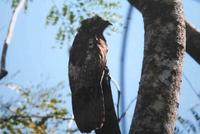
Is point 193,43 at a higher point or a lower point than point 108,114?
higher

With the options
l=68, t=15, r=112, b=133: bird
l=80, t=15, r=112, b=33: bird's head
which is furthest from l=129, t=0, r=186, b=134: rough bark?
l=80, t=15, r=112, b=33: bird's head

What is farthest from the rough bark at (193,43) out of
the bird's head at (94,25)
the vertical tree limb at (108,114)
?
→ the vertical tree limb at (108,114)

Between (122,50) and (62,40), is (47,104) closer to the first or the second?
(62,40)

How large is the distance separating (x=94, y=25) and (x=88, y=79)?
27.0 inches

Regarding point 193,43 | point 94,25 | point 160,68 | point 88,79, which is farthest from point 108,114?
point 193,43

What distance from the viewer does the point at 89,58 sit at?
7.17ft

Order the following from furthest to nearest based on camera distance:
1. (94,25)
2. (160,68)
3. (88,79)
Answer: (94,25) → (88,79) → (160,68)

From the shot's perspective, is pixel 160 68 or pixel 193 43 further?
pixel 193 43

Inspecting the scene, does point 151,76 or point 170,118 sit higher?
point 151,76

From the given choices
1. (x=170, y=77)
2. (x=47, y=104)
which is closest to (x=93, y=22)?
(x=170, y=77)

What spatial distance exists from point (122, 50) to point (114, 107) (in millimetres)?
556

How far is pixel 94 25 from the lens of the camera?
2.60 m

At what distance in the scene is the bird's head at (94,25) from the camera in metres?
2.57

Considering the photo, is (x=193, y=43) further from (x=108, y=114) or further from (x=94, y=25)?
(x=108, y=114)
